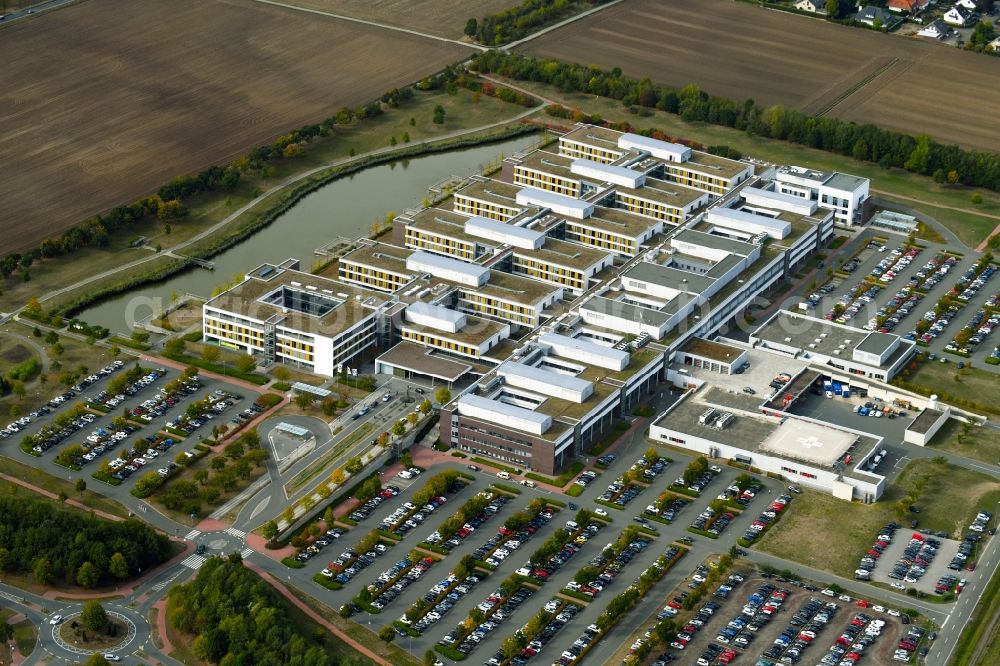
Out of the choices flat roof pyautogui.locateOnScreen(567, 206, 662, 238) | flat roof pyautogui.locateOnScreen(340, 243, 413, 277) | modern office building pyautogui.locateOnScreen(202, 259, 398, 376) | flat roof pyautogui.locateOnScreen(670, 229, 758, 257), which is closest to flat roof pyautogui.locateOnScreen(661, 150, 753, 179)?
flat roof pyautogui.locateOnScreen(567, 206, 662, 238)

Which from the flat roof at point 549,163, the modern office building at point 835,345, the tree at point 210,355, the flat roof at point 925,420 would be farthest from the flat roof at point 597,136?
the tree at point 210,355

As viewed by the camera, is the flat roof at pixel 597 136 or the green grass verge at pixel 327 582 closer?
the green grass verge at pixel 327 582

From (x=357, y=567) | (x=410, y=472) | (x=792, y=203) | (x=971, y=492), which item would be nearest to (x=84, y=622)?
(x=357, y=567)

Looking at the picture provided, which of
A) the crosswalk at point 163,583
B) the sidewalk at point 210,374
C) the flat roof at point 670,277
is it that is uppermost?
the flat roof at point 670,277

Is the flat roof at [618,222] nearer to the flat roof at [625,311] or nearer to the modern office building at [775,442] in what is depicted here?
the flat roof at [625,311]

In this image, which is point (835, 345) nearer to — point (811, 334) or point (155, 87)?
point (811, 334)
